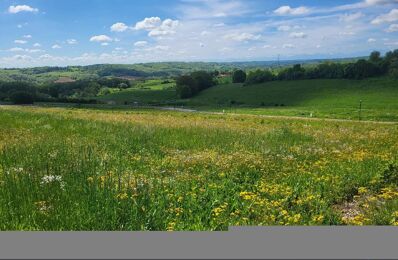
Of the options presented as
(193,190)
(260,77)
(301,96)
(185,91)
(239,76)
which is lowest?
(185,91)

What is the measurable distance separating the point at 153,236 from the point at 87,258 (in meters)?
0.45

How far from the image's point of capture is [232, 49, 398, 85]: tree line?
138m

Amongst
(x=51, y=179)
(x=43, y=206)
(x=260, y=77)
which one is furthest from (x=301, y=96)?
(x=43, y=206)

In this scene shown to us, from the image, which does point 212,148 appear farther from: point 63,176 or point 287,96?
point 287,96

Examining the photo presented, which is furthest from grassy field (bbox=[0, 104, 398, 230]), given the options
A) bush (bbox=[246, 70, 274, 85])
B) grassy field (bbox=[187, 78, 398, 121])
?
bush (bbox=[246, 70, 274, 85])

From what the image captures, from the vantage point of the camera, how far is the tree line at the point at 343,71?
5413 inches

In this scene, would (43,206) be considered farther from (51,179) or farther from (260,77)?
(260,77)

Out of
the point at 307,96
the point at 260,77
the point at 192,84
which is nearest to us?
the point at 307,96

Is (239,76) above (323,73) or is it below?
below

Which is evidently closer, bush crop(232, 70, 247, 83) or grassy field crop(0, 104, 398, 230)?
grassy field crop(0, 104, 398, 230)

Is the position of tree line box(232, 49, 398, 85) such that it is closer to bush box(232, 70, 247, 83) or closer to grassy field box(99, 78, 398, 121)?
grassy field box(99, 78, 398, 121)

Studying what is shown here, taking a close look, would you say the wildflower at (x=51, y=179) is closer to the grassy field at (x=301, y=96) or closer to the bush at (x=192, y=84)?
the grassy field at (x=301, y=96)

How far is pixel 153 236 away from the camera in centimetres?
268

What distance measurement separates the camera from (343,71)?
465 feet
